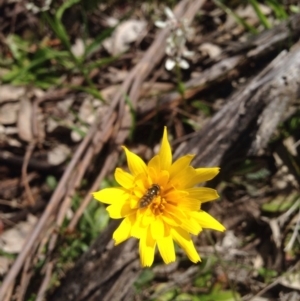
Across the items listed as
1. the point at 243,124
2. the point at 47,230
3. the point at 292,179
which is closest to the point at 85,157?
the point at 47,230

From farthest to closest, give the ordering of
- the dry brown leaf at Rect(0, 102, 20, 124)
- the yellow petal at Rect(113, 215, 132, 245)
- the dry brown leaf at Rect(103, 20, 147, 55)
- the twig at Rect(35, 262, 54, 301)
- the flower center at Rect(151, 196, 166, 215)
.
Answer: the dry brown leaf at Rect(103, 20, 147, 55)
the dry brown leaf at Rect(0, 102, 20, 124)
the twig at Rect(35, 262, 54, 301)
the flower center at Rect(151, 196, 166, 215)
the yellow petal at Rect(113, 215, 132, 245)

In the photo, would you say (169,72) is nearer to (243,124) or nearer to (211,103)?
(211,103)

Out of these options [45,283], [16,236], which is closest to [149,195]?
[45,283]

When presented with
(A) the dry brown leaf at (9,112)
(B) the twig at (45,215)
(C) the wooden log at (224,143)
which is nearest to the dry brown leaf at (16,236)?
(B) the twig at (45,215)

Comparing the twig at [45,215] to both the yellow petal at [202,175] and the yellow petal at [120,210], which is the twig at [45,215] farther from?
the yellow petal at [202,175]

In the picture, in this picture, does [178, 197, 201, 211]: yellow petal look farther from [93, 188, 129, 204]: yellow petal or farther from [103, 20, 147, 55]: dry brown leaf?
[103, 20, 147, 55]: dry brown leaf

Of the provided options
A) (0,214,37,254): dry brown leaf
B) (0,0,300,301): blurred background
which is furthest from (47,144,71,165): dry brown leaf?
(0,214,37,254): dry brown leaf

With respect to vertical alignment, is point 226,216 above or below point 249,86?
below
